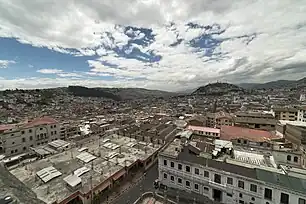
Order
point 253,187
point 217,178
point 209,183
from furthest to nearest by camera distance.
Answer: point 209,183 → point 217,178 → point 253,187

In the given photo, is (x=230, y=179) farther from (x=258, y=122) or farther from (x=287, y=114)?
(x=287, y=114)

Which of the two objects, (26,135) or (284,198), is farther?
(26,135)

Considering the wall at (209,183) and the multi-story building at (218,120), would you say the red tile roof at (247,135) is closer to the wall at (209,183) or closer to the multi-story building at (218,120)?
the wall at (209,183)

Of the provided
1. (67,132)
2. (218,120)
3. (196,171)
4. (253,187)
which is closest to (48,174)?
(196,171)

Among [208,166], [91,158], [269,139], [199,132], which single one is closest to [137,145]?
[91,158]

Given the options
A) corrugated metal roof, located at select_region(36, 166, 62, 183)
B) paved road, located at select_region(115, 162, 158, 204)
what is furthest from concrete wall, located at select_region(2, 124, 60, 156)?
paved road, located at select_region(115, 162, 158, 204)

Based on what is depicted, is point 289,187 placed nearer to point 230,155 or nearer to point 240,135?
point 230,155

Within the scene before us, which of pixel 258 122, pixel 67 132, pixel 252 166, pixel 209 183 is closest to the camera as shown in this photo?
pixel 252 166
